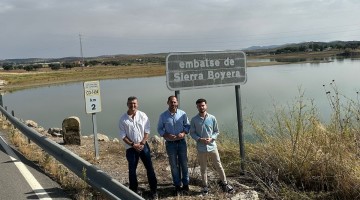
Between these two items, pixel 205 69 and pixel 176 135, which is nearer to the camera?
pixel 176 135

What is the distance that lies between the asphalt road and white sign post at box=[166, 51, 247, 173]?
256cm

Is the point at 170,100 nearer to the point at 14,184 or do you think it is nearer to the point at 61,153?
the point at 61,153

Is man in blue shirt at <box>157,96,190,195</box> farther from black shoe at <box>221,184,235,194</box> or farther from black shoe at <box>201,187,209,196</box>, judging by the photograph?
black shoe at <box>221,184,235,194</box>

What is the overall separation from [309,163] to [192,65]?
2560 mm

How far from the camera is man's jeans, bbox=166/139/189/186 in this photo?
6.46 metres

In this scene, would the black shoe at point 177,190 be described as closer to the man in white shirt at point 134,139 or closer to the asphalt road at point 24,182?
the man in white shirt at point 134,139

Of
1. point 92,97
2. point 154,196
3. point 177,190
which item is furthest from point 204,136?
point 92,97

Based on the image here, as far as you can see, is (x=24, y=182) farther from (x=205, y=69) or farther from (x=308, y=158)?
(x=308, y=158)

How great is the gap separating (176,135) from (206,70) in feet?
5.38

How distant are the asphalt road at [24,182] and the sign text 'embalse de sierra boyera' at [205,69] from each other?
8.42 feet

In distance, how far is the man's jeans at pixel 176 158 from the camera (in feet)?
21.2

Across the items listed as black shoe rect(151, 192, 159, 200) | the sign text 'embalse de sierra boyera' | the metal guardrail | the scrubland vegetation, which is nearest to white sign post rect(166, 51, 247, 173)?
the sign text 'embalse de sierra boyera'

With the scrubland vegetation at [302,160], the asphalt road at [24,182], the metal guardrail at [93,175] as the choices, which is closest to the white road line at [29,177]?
the asphalt road at [24,182]

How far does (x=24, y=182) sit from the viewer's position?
708 cm
